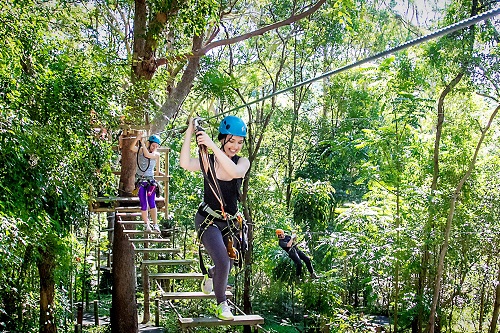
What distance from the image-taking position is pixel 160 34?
20.0 ft

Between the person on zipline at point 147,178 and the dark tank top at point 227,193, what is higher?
the person on zipline at point 147,178

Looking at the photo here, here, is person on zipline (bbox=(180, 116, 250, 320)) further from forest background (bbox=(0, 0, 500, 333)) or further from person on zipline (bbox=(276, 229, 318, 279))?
person on zipline (bbox=(276, 229, 318, 279))

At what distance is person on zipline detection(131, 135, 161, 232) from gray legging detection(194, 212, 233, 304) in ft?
8.88

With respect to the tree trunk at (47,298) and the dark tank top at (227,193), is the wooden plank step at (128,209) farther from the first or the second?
the dark tank top at (227,193)

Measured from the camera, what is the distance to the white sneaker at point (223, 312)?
103 inches

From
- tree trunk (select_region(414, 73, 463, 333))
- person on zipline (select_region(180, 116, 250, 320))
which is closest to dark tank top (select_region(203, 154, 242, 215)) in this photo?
person on zipline (select_region(180, 116, 250, 320))

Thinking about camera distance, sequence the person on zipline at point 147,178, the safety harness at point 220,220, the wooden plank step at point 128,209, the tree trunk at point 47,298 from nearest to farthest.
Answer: the safety harness at point 220,220 < the person on zipline at point 147,178 < the wooden plank step at point 128,209 < the tree trunk at point 47,298

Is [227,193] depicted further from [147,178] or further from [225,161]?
[147,178]

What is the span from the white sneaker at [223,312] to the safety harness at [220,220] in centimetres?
22

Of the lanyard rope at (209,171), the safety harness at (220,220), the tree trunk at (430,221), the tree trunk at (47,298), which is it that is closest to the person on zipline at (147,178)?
the tree trunk at (47,298)

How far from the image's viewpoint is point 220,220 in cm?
268

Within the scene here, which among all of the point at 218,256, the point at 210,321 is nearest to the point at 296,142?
the point at 218,256

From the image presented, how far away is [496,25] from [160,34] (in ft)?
13.3

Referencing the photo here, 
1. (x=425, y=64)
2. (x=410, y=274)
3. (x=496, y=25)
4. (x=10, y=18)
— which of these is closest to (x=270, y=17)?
(x=425, y=64)
